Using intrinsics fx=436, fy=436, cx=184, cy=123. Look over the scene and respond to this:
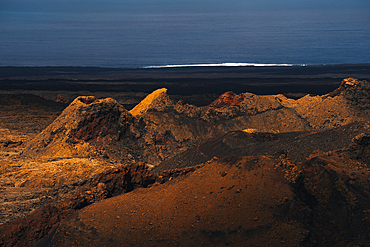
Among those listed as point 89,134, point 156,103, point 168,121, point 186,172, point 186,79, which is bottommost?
point 89,134

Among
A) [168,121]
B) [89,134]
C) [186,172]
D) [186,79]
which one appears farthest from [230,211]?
[186,79]

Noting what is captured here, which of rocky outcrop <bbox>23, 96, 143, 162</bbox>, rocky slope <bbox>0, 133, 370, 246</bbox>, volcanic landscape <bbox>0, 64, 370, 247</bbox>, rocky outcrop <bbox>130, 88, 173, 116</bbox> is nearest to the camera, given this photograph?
rocky slope <bbox>0, 133, 370, 246</bbox>

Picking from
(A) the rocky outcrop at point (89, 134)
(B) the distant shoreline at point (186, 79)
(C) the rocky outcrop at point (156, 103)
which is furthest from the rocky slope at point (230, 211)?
(B) the distant shoreline at point (186, 79)

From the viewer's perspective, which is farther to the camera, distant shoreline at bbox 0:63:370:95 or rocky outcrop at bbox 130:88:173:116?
distant shoreline at bbox 0:63:370:95

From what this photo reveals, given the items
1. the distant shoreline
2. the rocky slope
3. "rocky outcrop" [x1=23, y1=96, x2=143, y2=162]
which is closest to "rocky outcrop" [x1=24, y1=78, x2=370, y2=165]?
"rocky outcrop" [x1=23, y1=96, x2=143, y2=162]

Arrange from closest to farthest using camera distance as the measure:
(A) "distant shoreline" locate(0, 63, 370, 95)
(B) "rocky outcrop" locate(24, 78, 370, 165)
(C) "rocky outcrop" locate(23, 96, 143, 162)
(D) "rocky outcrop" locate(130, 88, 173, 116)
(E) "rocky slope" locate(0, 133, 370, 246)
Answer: (E) "rocky slope" locate(0, 133, 370, 246), (C) "rocky outcrop" locate(23, 96, 143, 162), (B) "rocky outcrop" locate(24, 78, 370, 165), (D) "rocky outcrop" locate(130, 88, 173, 116), (A) "distant shoreline" locate(0, 63, 370, 95)

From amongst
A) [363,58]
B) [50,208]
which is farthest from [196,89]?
[363,58]

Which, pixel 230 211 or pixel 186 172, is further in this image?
pixel 186 172

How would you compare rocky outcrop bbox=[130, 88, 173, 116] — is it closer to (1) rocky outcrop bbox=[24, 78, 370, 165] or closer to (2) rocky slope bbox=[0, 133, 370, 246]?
(1) rocky outcrop bbox=[24, 78, 370, 165]

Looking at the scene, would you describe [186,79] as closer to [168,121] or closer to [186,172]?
[168,121]

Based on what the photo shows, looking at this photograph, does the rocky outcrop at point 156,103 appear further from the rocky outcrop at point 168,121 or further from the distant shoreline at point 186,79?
the distant shoreline at point 186,79
